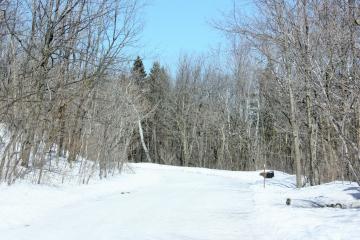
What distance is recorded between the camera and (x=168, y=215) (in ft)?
41.3

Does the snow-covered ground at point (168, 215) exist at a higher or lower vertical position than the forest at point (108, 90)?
lower

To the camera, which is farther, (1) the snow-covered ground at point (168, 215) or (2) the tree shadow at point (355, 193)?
(2) the tree shadow at point (355, 193)

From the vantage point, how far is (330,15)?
12.9 metres

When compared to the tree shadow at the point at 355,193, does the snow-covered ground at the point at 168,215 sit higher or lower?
lower

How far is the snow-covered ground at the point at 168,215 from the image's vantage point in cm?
942

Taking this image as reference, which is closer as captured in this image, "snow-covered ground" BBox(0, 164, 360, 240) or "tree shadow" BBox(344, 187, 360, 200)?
"snow-covered ground" BBox(0, 164, 360, 240)

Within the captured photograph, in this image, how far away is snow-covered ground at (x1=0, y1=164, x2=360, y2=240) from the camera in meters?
9.42

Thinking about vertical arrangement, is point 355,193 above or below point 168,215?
above

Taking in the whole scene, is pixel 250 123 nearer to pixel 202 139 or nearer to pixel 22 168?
pixel 202 139

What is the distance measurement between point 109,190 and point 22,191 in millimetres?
5611

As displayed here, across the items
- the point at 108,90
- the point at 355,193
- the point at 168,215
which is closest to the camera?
the point at 168,215

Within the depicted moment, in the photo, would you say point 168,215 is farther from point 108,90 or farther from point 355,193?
point 108,90

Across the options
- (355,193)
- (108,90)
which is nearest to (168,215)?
(355,193)

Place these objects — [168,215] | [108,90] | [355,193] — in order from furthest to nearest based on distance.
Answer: [108,90] → [355,193] → [168,215]
